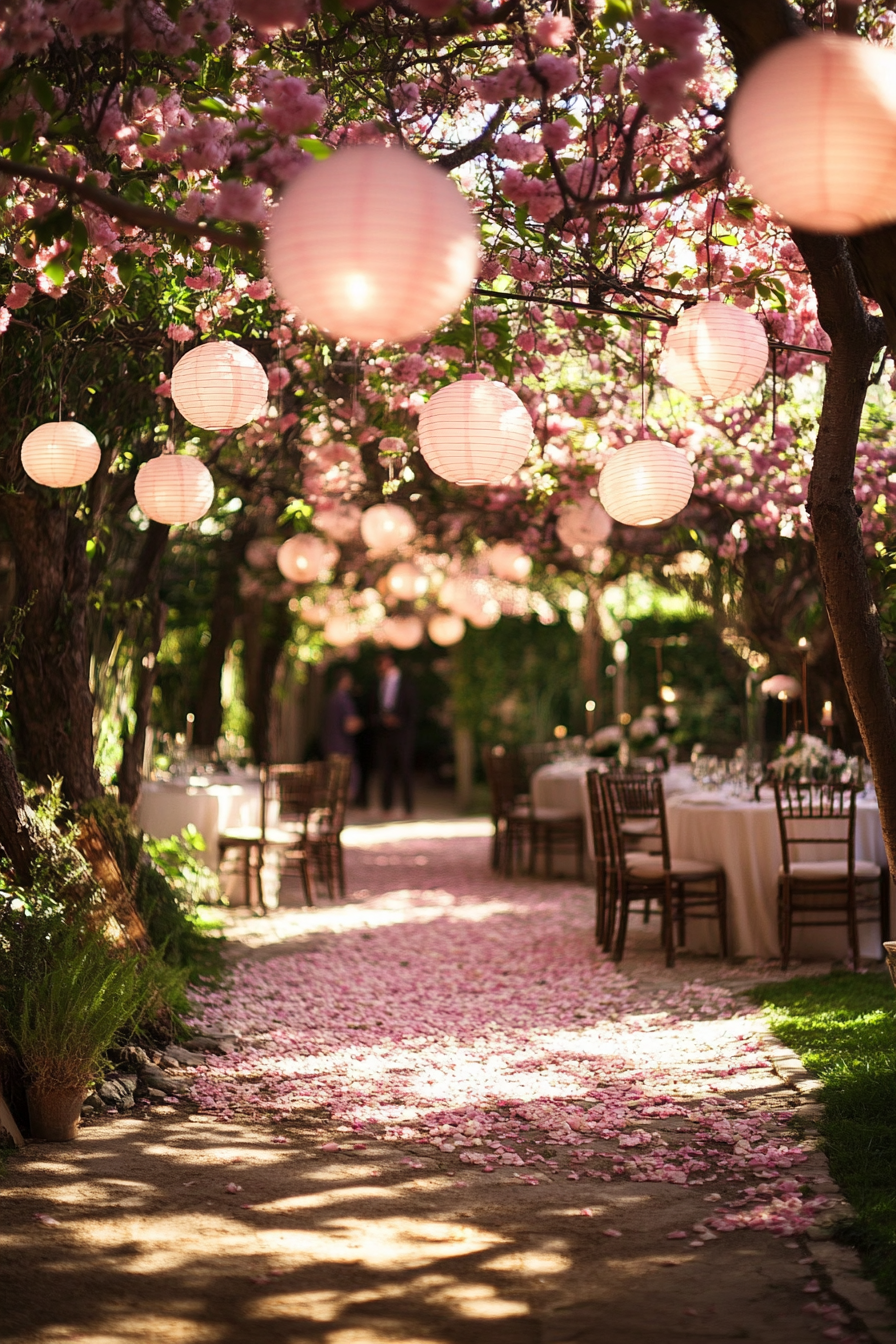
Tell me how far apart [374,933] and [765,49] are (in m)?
5.89

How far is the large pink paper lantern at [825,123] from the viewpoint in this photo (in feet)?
7.30

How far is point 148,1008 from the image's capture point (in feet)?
15.9

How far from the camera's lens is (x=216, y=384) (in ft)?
13.3

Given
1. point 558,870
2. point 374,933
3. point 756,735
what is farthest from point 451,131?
point 558,870

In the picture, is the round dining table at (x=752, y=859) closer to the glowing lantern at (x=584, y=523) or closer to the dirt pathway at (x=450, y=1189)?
the dirt pathway at (x=450, y=1189)

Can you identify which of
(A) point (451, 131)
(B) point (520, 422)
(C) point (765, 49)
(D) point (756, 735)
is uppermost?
(A) point (451, 131)

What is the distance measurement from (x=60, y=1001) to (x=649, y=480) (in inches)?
101

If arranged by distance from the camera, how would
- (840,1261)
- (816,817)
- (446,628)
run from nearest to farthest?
(840,1261) → (816,817) → (446,628)

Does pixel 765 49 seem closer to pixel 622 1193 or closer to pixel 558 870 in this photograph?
pixel 622 1193

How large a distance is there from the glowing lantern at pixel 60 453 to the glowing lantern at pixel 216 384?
0.48m

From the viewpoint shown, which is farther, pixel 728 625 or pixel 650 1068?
pixel 728 625

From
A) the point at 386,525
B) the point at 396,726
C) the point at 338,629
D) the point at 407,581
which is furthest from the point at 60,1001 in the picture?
the point at 396,726

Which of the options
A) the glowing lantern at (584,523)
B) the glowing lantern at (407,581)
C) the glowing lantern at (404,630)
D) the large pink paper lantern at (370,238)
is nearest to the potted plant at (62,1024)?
the large pink paper lantern at (370,238)

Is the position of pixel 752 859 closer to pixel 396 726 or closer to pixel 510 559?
pixel 510 559
